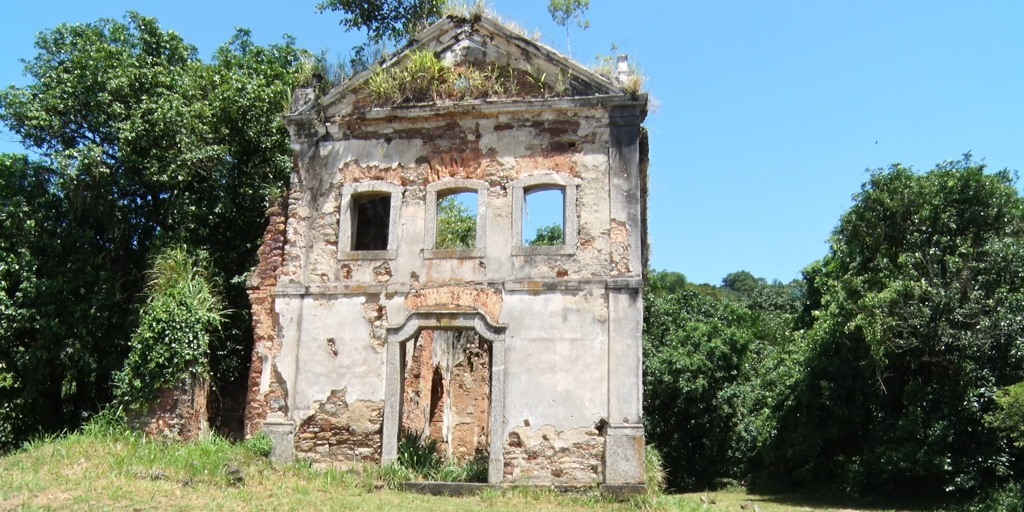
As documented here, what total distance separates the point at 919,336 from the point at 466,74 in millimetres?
10509

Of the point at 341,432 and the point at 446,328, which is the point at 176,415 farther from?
the point at 446,328

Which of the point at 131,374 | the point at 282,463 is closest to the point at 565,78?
the point at 282,463

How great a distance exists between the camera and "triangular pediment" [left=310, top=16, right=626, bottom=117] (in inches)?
504

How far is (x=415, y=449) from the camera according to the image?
12.4 m

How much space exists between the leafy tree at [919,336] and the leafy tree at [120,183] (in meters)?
12.5

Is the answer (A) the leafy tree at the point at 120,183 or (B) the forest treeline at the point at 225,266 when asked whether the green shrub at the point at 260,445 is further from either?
(A) the leafy tree at the point at 120,183

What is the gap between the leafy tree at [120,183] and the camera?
14.8m

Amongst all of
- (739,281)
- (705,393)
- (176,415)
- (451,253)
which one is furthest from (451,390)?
(739,281)

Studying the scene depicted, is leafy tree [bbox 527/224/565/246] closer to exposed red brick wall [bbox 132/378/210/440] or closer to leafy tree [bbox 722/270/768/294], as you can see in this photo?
exposed red brick wall [bbox 132/378/210/440]

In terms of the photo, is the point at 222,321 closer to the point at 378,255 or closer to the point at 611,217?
the point at 378,255

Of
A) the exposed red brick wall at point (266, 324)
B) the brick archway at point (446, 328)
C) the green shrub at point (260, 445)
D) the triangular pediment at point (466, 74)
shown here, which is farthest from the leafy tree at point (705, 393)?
the green shrub at point (260, 445)

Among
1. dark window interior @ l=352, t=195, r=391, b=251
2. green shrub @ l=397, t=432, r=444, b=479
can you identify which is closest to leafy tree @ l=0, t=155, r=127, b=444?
dark window interior @ l=352, t=195, r=391, b=251

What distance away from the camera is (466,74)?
43.2 ft

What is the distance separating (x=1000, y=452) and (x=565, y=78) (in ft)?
37.0
